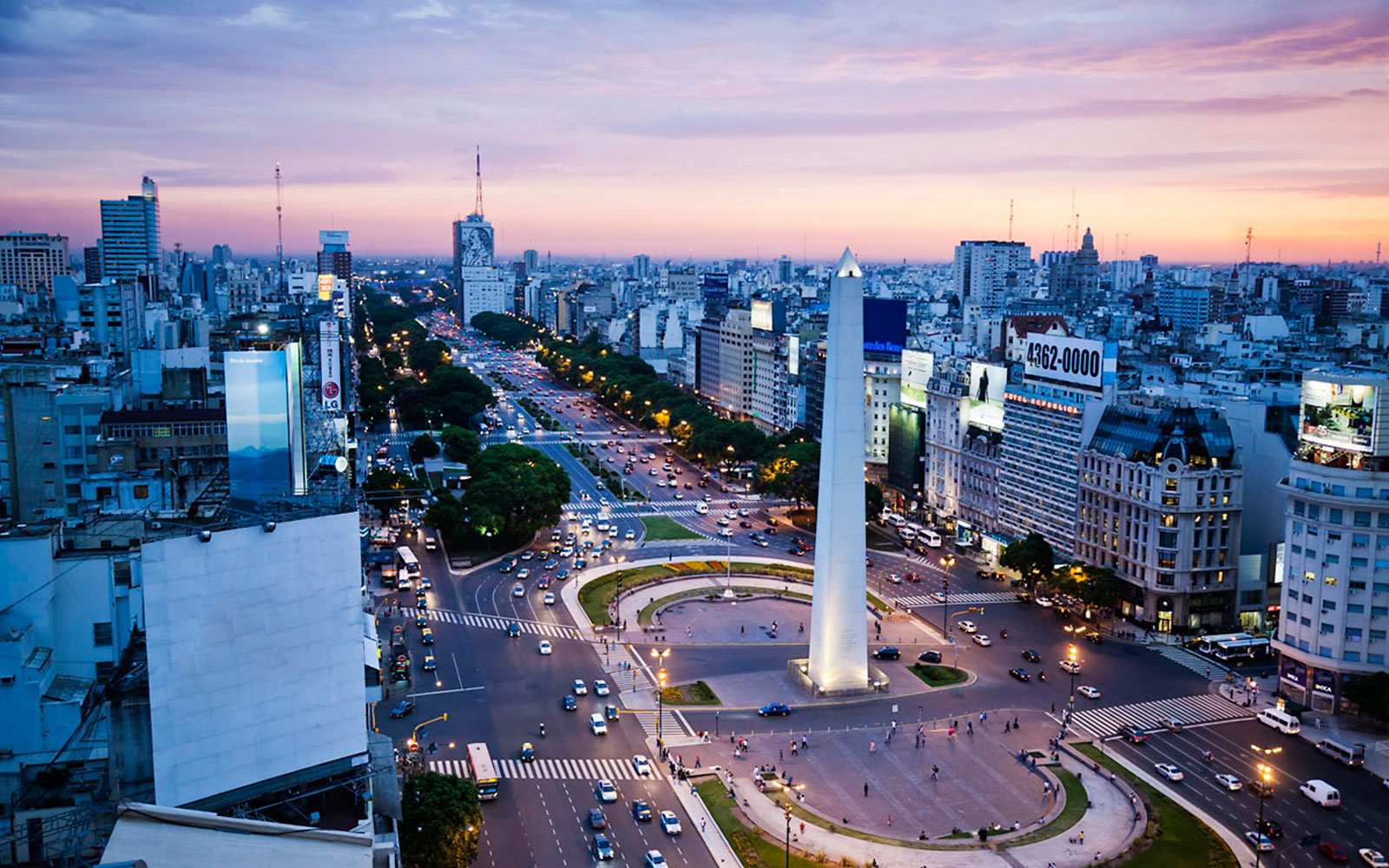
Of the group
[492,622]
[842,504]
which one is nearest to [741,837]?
[842,504]

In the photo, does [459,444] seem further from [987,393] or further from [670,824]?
[670,824]

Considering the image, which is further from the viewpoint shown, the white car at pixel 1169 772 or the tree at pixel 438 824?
the white car at pixel 1169 772

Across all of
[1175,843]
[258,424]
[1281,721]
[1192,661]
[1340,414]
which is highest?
[258,424]

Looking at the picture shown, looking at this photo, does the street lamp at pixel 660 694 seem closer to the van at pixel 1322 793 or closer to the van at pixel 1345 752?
the van at pixel 1322 793

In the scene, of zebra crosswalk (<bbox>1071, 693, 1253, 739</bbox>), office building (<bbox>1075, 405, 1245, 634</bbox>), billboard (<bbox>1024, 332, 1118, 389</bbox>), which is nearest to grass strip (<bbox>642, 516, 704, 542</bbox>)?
billboard (<bbox>1024, 332, 1118, 389</bbox>)

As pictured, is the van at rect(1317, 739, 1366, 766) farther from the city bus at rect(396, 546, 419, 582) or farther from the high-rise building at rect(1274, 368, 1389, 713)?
the city bus at rect(396, 546, 419, 582)

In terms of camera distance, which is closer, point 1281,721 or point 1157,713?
point 1281,721

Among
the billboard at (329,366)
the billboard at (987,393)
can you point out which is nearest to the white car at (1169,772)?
the billboard at (987,393)
